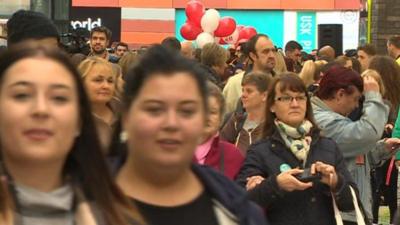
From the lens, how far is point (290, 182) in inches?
187

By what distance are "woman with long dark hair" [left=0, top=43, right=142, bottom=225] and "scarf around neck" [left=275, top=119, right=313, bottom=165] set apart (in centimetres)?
270

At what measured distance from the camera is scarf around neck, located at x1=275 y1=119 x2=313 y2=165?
505 cm

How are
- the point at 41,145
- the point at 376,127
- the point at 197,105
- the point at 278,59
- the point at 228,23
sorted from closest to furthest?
the point at 41,145
the point at 197,105
the point at 376,127
the point at 278,59
the point at 228,23

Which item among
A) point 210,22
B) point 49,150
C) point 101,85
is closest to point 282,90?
point 101,85

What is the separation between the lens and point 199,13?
74.5 feet

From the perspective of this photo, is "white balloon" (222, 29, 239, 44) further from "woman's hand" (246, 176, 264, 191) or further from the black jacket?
"woman's hand" (246, 176, 264, 191)

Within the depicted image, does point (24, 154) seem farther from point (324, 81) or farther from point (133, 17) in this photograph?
point (133, 17)

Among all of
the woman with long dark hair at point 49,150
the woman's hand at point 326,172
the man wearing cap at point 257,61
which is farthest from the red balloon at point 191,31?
the woman with long dark hair at point 49,150

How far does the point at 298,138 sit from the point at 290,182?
1.38ft

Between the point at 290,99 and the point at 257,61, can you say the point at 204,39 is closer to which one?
the point at 257,61

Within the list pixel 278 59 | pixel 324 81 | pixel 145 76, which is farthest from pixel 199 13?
pixel 145 76

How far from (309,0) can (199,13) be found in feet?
54.2

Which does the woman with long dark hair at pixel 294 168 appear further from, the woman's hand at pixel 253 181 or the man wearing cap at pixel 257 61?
the man wearing cap at pixel 257 61

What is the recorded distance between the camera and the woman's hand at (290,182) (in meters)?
4.75
